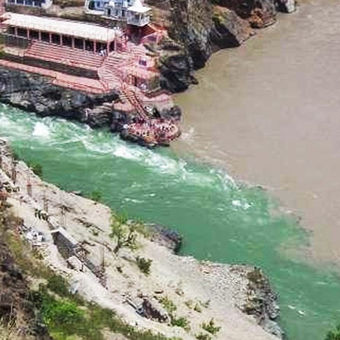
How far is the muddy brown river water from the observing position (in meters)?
49.2

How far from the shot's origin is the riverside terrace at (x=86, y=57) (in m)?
60.2

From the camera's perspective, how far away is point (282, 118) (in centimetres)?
5875

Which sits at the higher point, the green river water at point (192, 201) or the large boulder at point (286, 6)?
the large boulder at point (286, 6)

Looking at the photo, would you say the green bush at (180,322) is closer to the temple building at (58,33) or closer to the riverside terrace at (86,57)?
the riverside terrace at (86,57)

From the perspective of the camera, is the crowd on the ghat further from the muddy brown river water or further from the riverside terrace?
the riverside terrace

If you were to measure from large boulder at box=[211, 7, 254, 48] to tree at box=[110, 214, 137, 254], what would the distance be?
33.0m

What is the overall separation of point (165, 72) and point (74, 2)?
11.3 m

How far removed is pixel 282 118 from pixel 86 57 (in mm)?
15536

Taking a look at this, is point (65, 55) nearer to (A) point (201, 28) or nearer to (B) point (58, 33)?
(B) point (58, 33)

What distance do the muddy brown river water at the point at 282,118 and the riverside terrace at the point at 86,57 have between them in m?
3.51

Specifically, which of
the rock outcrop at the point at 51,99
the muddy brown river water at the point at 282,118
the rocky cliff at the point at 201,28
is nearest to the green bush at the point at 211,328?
the muddy brown river water at the point at 282,118

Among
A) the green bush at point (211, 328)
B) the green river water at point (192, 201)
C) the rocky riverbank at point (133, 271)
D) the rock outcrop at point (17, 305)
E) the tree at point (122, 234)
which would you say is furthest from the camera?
the green river water at point (192, 201)

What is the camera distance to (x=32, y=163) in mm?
50656

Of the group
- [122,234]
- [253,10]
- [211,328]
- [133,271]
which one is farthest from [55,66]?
[211,328]
